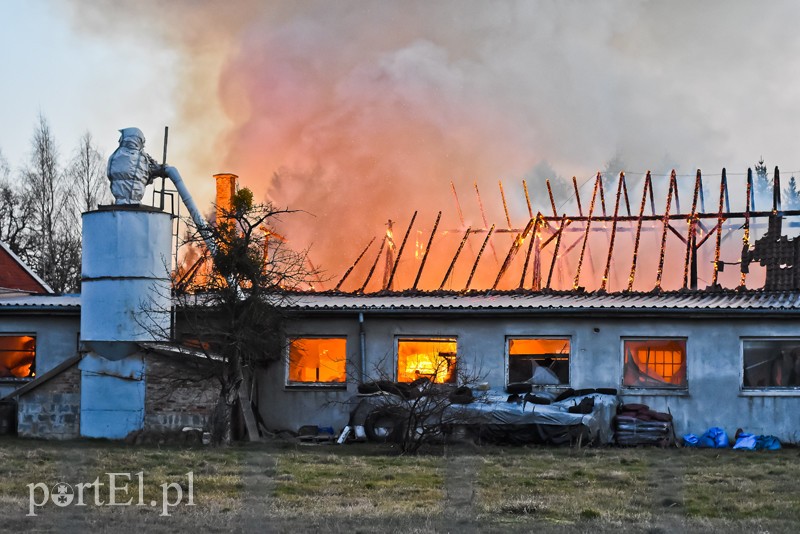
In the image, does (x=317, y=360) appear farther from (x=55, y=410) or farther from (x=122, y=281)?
(x=55, y=410)

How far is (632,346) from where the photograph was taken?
979 inches

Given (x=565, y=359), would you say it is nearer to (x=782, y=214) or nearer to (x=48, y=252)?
(x=782, y=214)

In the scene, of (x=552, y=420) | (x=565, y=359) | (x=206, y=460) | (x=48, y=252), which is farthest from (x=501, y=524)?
(x=48, y=252)

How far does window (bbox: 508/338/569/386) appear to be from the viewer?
25.0 metres

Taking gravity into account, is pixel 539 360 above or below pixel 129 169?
below

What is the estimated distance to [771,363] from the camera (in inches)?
958

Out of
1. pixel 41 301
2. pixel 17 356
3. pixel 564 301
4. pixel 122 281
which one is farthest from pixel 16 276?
pixel 564 301

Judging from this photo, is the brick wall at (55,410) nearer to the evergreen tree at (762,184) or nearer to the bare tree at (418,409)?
the bare tree at (418,409)

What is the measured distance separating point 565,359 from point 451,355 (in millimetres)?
2502

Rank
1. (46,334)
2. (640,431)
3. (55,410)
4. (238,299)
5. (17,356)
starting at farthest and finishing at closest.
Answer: (17,356) < (46,334) < (55,410) < (238,299) < (640,431)

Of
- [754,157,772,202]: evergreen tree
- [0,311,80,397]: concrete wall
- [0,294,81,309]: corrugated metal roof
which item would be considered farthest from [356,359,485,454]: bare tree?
[754,157,772,202]: evergreen tree

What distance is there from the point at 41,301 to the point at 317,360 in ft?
23.7

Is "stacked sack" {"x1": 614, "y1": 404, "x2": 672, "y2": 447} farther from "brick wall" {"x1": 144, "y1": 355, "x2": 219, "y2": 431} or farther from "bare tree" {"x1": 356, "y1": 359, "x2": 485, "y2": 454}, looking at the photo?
"brick wall" {"x1": 144, "y1": 355, "x2": 219, "y2": 431}

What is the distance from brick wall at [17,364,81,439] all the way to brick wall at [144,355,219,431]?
1.66 m
